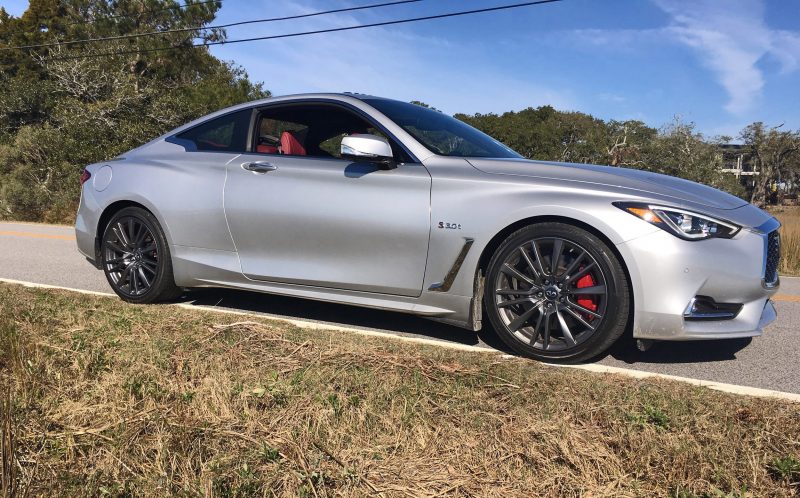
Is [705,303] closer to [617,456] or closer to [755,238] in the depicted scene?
[755,238]

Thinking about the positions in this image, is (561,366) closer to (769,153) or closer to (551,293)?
(551,293)

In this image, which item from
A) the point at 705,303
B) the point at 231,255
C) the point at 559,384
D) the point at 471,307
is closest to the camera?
the point at 559,384

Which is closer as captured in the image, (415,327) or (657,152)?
(415,327)

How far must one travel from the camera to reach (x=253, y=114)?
4.80 m

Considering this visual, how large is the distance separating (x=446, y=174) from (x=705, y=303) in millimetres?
1687

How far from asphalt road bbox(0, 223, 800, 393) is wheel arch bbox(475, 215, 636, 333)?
39 cm

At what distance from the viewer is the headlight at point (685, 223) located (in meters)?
3.28

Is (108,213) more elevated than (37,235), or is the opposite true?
(108,213)

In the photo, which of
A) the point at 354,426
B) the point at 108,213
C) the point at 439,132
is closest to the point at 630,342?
the point at 439,132

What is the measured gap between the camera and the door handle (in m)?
4.40

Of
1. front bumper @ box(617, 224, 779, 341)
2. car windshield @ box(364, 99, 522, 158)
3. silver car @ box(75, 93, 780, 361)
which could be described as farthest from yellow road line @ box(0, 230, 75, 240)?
front bumper @ box(617, 224, 779, 341)

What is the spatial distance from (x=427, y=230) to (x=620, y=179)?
1214mm

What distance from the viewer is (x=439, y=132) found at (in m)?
4.38

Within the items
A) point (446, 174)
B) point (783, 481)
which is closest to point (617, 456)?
point (783, 481)
